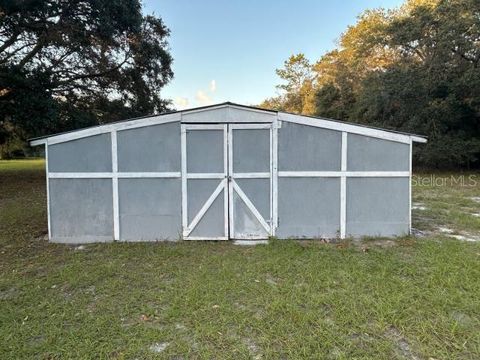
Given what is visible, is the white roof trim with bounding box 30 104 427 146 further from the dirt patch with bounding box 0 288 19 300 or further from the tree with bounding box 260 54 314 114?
the tree with bounding box 260 54 314 114

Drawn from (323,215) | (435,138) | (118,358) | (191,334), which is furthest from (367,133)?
(435,138)

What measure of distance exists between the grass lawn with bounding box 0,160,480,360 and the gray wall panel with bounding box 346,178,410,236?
31cm

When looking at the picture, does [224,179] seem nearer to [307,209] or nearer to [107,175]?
[307,209]

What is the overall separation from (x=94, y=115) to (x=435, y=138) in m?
15.8

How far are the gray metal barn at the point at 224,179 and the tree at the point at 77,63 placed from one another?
6499mm

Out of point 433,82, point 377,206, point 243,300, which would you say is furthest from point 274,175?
point 433,82

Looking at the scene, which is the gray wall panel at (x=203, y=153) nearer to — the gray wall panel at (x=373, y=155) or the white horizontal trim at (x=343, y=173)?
the white horizontal trim at (x=343, y=173)

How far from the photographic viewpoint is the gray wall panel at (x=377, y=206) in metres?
4.94

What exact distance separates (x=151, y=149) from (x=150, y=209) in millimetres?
1008

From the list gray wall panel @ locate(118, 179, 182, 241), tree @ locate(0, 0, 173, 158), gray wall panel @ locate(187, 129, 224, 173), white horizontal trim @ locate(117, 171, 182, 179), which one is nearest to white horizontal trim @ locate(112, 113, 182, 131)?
gray wall panel @ locate(187, 129, 224, 173)

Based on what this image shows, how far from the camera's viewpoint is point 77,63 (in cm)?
1211

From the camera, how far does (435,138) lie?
14141 mm

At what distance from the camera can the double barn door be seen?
498cm

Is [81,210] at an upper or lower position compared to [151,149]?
lower
